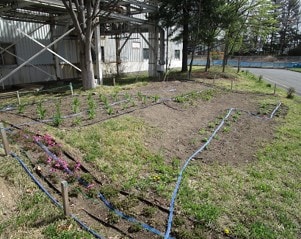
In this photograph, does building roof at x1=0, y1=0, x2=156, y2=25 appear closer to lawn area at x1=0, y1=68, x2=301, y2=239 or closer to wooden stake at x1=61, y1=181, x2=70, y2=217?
lawn area at x1=0, y1=68, x2=301, y2=239

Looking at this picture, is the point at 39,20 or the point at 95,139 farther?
the point at 39,20

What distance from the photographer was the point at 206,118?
7621mm

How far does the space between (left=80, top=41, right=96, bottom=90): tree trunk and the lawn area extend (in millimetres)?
2683

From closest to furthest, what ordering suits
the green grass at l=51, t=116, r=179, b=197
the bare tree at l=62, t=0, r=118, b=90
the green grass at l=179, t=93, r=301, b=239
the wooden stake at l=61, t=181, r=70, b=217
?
the wooden stake at l=61, t=181, r=70, b=217, the green grass at l=179, t=93, r=301, b=239, the green grass at l=51, t=116, r=179, b=197, the bare tree at l=62, t=0, r=118, b=90

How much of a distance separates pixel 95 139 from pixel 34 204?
2040 mm

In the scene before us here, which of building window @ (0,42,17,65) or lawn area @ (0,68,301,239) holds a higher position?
building window @ (0,42,17,65)

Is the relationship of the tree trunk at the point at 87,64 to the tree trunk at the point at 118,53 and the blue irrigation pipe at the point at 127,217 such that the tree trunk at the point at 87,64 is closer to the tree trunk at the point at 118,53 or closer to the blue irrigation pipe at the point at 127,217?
the tree trunk at the point at 118,53

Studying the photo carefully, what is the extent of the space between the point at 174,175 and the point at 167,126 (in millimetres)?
2348

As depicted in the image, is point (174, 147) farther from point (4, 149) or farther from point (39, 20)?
point (39, 20)

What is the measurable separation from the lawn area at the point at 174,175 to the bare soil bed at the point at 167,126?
0.02 m

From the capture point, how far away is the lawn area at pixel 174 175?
10.1 feet

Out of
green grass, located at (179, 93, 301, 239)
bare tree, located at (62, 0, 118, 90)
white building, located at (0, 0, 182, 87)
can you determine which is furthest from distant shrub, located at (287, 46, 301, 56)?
green grass, located at (179, 93, 301, 239)

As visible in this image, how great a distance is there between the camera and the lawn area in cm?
307

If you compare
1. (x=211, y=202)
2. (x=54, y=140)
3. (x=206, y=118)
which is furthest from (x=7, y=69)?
(x=211, y=202)
